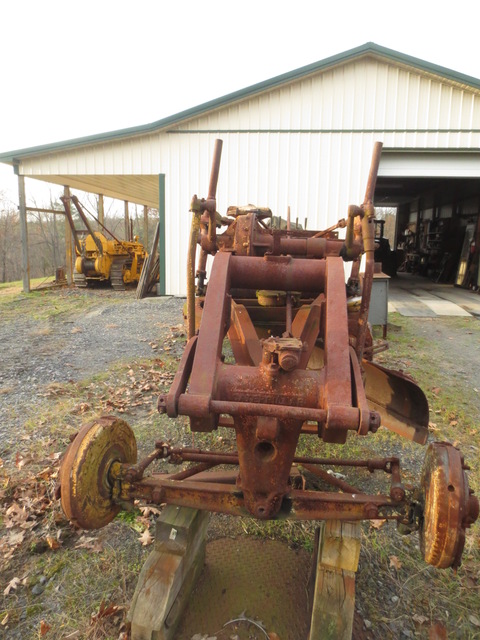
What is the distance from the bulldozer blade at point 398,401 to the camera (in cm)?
345

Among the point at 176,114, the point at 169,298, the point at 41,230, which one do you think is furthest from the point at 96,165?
the point at 41,230

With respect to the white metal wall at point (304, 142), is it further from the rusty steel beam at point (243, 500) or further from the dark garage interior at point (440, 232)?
the rusty steel beam at point (243, 500)

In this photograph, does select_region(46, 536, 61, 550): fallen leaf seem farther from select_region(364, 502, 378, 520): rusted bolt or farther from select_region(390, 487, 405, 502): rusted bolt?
select_region(390, 487, 405, 502): rusted bolt

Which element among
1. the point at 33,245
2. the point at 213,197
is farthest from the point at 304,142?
the point at 33,245

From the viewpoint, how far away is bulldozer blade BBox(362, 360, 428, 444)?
11.3ft

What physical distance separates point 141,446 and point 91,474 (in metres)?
2.04

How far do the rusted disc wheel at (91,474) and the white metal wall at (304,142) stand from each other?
398 inches

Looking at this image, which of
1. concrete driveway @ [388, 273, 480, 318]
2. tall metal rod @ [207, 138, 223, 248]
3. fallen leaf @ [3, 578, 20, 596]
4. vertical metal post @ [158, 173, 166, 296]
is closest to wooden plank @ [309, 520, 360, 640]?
fallen leaf @ [3, 578, 20, 596]

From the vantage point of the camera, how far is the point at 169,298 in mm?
12000

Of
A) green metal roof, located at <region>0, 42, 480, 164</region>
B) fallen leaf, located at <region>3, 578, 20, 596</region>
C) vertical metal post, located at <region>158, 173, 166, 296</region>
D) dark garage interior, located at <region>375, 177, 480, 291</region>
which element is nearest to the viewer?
fallen leaf, located at <region>3, 578, 20, 596</region>

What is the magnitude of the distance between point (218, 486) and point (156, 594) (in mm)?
582

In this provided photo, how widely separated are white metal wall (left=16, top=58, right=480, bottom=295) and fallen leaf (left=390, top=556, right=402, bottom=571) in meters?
9.87

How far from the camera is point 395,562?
2576 mm

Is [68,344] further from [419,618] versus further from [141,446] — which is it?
[419,618]
